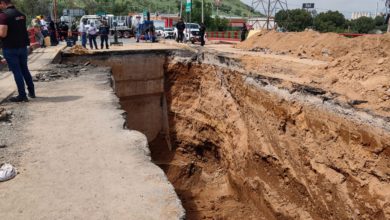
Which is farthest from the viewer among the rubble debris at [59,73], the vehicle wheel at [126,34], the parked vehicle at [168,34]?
the vehicle wheel at [126,34]

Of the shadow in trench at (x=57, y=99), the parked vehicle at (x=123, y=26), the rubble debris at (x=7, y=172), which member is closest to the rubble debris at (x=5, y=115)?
the shadow in trench at (x=57, y=99)

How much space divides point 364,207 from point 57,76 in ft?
24.2

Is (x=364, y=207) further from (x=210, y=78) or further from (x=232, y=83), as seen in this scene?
(x=210, y=78)

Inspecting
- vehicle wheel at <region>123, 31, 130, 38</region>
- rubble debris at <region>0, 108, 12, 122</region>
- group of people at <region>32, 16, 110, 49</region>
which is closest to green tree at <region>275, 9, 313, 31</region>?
vehicle wheel at <region>123, 31, 130, 38</region>

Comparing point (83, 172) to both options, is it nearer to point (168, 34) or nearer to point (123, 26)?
point (168, 34)

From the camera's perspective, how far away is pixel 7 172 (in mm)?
3600

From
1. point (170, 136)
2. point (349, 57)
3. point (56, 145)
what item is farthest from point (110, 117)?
point (170, 136)

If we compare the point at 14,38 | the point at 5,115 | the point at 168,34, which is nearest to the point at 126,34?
the point at 168,34

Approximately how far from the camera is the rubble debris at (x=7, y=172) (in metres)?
3.56

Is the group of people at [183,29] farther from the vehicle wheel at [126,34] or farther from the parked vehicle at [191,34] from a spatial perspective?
the vehicle wheel at [126,34]

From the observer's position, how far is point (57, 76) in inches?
359

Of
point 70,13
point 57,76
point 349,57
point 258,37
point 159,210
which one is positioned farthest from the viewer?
point 70,13

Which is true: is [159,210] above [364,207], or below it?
above

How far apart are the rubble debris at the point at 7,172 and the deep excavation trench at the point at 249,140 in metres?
4.78
